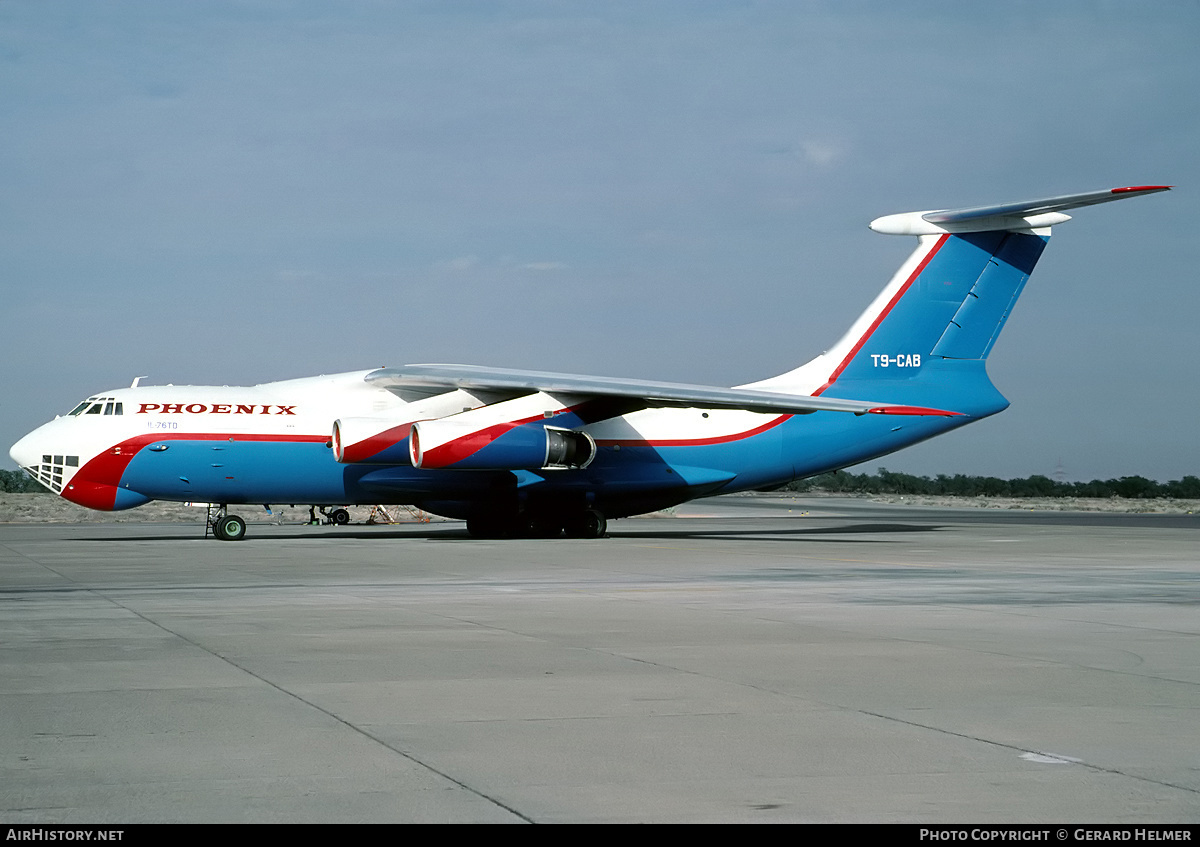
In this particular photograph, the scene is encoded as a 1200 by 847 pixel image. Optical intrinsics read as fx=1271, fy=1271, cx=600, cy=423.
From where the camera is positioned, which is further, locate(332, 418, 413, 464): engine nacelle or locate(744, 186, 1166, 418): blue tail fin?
locate(744, 186, 1166, 418): blue tail fin

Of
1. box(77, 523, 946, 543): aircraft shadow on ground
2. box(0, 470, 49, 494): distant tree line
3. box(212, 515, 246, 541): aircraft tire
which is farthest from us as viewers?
box(0, 470, 49, 494): distant tree line

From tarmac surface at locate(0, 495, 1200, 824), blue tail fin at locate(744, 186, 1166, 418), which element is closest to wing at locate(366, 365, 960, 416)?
blue tail fin at locate(744, 186, 1166, 418)

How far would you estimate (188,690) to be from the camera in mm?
6613

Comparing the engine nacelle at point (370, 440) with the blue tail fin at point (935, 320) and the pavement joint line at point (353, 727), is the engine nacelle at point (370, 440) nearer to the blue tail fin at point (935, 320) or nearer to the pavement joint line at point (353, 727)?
the blue tail fin at point (935, 320)

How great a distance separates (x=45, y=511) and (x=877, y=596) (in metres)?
38.6

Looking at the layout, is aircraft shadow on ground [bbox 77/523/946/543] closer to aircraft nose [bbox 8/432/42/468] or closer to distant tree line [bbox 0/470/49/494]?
aircraft nose [bbox 8/432/42/468]

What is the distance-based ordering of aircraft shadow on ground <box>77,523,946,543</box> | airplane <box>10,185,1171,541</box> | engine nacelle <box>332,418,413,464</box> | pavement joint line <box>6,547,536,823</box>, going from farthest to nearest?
aircraft shadow on ground <box>77,523,946,543</box>, airplane <box>10,185,1171,541</box>, engine nacelle <box>332,418,413,464</box>, pavement joint line <box>6,547,536,823</box>

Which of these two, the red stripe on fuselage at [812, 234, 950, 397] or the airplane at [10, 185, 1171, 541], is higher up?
the red stripe on fuselage at [812, 234, 950, 397]

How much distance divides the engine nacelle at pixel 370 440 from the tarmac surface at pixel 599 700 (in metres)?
9.03

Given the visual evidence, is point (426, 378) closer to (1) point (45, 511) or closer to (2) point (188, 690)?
(2) point (188, 690)

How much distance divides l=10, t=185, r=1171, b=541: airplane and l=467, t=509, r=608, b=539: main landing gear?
0.14 feet

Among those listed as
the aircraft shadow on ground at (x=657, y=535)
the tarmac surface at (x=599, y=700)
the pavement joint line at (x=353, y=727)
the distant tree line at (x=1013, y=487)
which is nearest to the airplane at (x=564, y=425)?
the aircraft shadow on ground at (x=657, y=535)

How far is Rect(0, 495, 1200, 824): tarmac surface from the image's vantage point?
4.43 m

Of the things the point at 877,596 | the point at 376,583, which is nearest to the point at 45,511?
the point at 376,583
